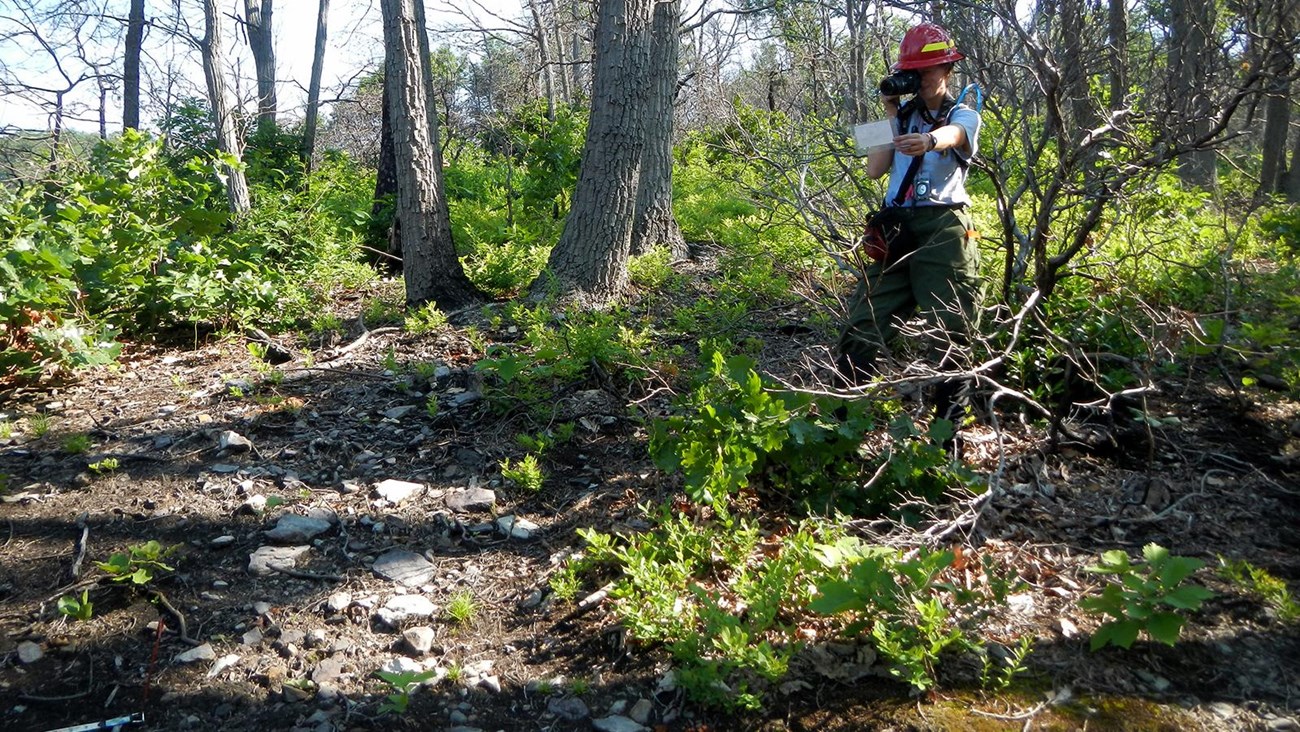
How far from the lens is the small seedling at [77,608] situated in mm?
3260

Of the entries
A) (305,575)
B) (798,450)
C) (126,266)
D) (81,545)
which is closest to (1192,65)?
(798,450)

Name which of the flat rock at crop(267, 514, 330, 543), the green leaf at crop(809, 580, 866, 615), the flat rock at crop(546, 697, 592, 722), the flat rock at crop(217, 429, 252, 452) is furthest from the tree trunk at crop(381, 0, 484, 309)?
the green leaf at crop(809, 580, 866, 615)

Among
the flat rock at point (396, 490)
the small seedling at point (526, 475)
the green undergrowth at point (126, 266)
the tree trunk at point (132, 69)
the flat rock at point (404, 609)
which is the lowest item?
the flat rock at point (404, 609)

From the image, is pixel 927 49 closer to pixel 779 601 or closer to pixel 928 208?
pixel 928 208

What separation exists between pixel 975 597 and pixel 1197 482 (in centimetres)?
166

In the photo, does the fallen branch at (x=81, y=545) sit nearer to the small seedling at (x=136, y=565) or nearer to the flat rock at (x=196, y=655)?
the small seedling at (x=136, y=565)

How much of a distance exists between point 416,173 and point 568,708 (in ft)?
15.6

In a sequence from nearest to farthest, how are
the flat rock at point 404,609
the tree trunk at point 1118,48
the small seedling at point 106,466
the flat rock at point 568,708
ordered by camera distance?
the flat rock at point 568,708
the flat rock at point 404,609
the tree trunk at point 1118,48
the small seedling at point 106,466

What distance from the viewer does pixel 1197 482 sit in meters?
3.81

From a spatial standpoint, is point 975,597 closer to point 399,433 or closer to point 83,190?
point 399,433

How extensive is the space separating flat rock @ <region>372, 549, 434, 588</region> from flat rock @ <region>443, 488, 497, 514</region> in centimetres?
40

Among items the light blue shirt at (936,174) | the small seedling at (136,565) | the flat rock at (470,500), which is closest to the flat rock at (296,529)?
the small seedling at (136,565)

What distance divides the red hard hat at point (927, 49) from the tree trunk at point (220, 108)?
22.3 feet

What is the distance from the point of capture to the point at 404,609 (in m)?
3.44
